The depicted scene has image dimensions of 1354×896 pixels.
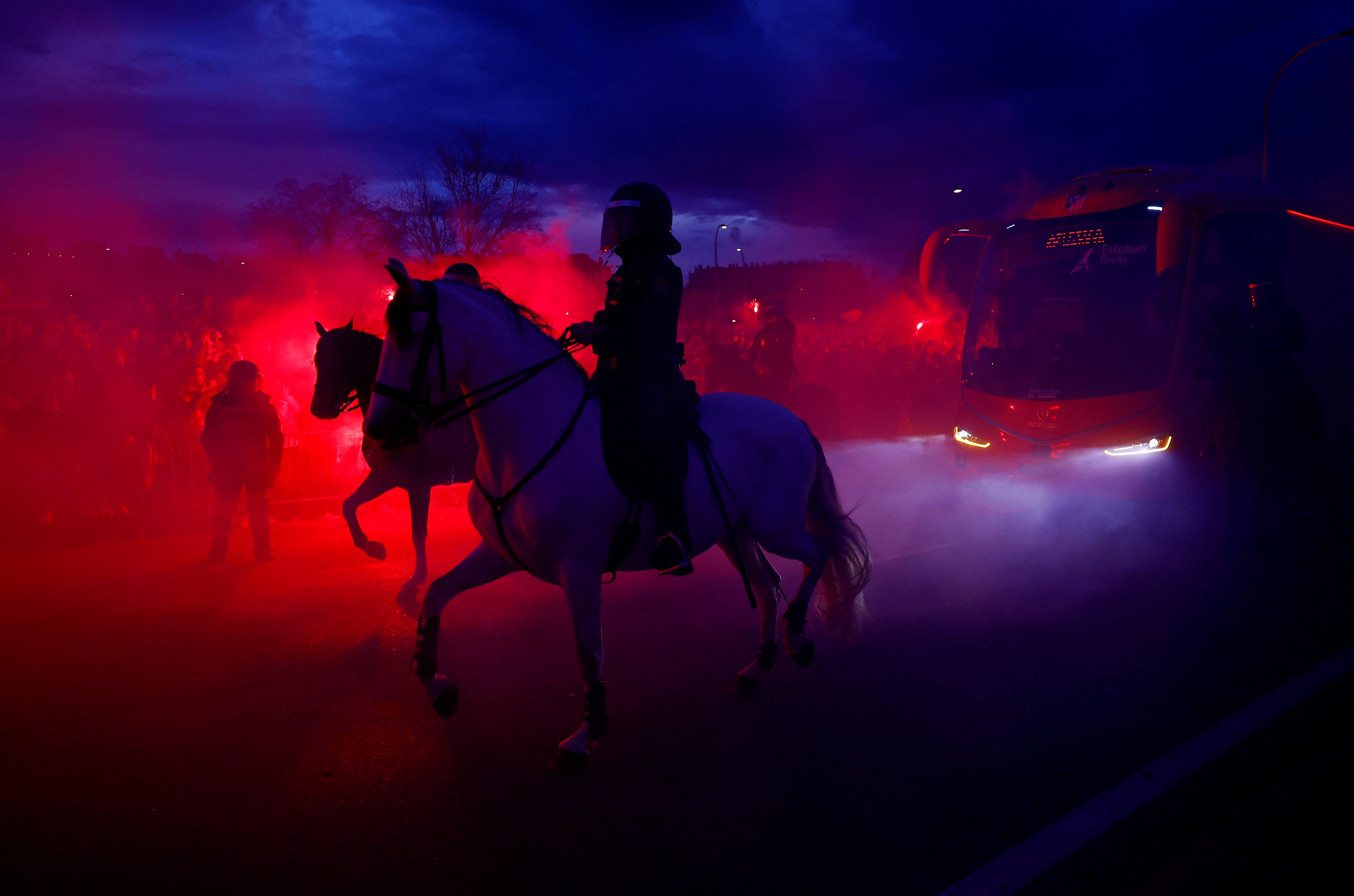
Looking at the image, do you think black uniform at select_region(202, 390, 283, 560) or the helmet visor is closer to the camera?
the helmet visor

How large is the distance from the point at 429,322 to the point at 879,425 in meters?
16.2

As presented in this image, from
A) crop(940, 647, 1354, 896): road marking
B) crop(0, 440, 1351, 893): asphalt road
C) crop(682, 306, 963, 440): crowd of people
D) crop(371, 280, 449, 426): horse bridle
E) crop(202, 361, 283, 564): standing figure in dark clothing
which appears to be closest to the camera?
crop(940, 647, 1354, 896): road marking

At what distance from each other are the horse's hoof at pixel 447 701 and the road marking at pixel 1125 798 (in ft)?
8.31

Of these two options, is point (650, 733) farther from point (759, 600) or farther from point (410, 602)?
point (410, 602)

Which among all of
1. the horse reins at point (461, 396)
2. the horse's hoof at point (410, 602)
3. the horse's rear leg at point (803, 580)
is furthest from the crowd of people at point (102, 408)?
the horse's rear leg at point (803, 580)

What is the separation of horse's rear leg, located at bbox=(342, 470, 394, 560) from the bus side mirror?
7773 millimetres

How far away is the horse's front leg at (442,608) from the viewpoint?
3863 mm

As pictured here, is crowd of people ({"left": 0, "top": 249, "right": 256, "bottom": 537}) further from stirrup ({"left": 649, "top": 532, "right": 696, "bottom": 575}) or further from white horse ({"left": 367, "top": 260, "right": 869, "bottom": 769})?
stirrup ({"left": 649, "top": 532, "right": 696, "bottom": 575})

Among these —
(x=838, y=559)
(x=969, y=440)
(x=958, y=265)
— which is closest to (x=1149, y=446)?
(x=969, y=440)

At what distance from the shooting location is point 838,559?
484cm

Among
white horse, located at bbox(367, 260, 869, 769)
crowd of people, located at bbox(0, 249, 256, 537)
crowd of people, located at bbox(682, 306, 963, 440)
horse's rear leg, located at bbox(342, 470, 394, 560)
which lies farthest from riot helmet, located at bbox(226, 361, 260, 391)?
crowd of people, located at bbox(682, 306, 963, 440)

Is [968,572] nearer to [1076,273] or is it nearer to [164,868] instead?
[1076,273]

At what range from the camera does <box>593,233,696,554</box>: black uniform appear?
3705 millimetres

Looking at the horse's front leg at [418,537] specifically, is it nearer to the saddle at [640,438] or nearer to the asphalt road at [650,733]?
the asphalt road at [650,733]
